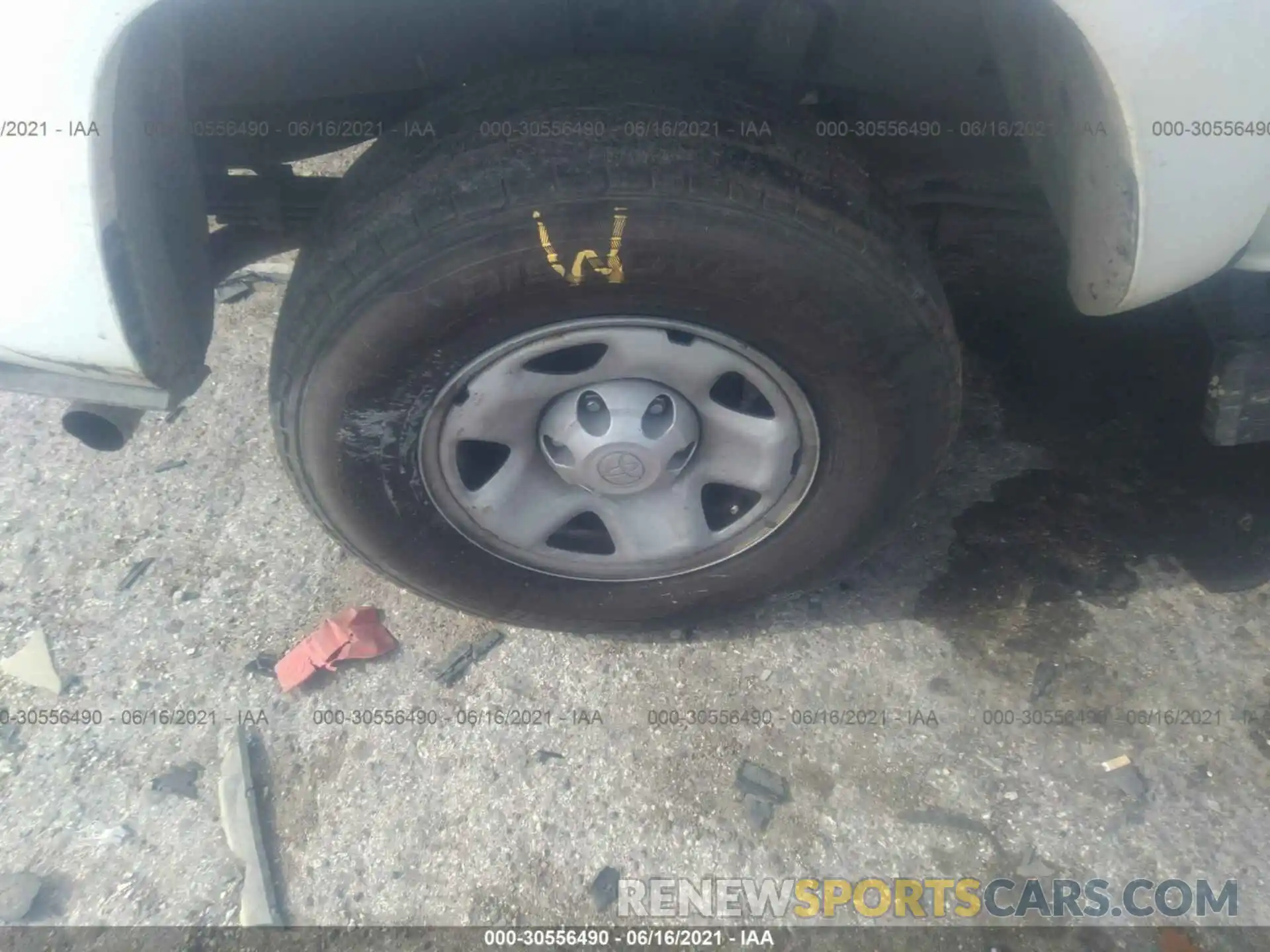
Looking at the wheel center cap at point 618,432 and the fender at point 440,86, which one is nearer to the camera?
the fender at point 440,86

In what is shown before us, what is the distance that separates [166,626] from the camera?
229 cm

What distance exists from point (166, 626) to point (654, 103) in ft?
6.07

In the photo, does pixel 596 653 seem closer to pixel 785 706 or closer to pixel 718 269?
pixel 785 706

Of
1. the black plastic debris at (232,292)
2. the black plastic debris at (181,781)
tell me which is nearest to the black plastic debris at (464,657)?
the black plastic debris at (181,781)

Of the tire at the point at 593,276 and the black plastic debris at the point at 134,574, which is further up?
the tire at the point at 593,276

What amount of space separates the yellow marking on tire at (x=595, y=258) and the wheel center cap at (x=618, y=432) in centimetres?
29

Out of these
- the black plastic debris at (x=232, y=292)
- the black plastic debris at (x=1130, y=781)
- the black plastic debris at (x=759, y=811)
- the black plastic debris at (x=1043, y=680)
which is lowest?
the black plastic debris at (x=759, y=811)

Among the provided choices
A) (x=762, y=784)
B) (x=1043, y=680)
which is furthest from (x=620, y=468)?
(x=1043, y=680)

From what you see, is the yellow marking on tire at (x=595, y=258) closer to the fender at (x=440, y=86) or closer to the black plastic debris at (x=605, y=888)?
the fender at (x=440, y=86)

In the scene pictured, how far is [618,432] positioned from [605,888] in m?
1.00

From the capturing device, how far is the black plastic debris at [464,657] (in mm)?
2184

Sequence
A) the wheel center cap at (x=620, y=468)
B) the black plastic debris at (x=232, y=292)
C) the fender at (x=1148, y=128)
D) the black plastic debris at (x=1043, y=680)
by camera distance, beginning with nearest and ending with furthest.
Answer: the fender at (x=1148, y=128), the wheel center cap at (x=620, y=468), the black plastic debris at (x=1043, y=680), the black plastic debris at (x=232, y=292)

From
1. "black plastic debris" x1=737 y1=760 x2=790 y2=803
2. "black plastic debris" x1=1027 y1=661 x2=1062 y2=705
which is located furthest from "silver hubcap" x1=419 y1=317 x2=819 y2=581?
"black plastic debris" x1=1027 y1=661 x2=1062 y2=705

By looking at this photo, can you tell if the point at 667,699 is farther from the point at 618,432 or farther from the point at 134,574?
the point at 134,574
